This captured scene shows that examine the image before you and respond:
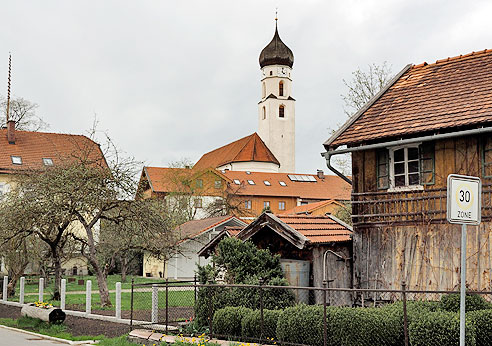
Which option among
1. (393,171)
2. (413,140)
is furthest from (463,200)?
(393,171)

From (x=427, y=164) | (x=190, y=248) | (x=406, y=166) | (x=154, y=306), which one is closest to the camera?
(x=427, y=164)

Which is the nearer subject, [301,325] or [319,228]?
[301,325]

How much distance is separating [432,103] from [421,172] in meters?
2.08

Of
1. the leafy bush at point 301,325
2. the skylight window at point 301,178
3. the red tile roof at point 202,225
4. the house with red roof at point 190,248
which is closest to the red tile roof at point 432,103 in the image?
the leafy bush at point 301,325

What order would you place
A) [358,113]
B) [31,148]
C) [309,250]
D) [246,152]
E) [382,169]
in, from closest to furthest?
1. [382,169]
2. [309,250]
3. [358,113]
4. [31,148]
5. [246,152]

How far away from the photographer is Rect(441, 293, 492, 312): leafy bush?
12.6 metres

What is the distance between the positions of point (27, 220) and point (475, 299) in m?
16.9

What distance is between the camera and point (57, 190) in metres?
23.1

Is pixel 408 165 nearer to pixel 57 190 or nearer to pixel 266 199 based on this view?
pixel 57 190

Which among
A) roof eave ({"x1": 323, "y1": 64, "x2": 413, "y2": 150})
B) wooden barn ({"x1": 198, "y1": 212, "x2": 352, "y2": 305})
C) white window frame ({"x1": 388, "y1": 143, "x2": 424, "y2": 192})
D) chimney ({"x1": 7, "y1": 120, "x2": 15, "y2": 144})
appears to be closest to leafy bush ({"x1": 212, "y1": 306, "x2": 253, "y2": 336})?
wooden barn ({"x1": 198, "y1": 212, "x2": 352, "y2": 305})

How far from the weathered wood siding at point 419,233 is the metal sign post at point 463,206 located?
23.7 feet

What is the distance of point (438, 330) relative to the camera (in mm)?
10727

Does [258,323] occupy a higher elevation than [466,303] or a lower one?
lower

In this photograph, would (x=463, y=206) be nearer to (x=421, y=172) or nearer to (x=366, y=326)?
(x=366, y=326)
